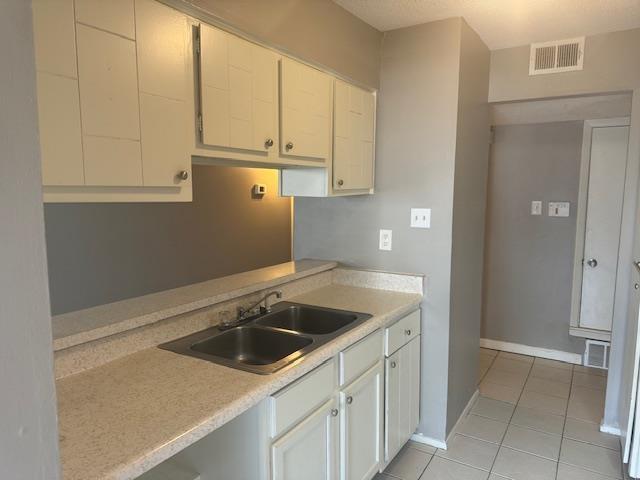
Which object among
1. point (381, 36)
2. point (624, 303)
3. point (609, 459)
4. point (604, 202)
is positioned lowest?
point (609, 459)

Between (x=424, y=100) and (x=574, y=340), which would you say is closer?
(x=424, y=100)

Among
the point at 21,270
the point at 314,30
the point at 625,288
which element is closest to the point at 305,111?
the point at 314,30

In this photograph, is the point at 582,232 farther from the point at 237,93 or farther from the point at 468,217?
the point at 237,93

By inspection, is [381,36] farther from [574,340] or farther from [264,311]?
[574,340]

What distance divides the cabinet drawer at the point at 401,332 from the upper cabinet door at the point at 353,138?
759mm

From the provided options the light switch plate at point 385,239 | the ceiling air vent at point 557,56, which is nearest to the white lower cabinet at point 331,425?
the light switch plate at point 385,239

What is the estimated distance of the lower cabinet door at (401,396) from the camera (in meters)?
2.22

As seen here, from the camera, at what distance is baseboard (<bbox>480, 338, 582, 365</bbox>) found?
3803 millimetres

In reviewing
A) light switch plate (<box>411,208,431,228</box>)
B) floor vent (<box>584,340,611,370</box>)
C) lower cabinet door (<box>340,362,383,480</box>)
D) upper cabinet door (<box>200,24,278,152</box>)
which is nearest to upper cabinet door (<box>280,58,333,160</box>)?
upper cabinet door (<box>200,24,278,152</box>)

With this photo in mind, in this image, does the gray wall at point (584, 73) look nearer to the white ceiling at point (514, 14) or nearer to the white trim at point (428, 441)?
the white ceiling at point (514, 14)

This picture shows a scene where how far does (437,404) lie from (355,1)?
219cm

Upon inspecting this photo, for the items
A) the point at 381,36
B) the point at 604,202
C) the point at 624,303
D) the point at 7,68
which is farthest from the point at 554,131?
the point at 7,68

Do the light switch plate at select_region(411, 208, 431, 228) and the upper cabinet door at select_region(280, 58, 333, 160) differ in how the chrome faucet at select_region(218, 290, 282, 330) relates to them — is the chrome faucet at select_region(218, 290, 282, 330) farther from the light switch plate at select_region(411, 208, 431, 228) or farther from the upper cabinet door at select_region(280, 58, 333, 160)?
the light switch plate at select_region(411, 208, 431, 228)

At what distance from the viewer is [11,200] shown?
1.80 feet
